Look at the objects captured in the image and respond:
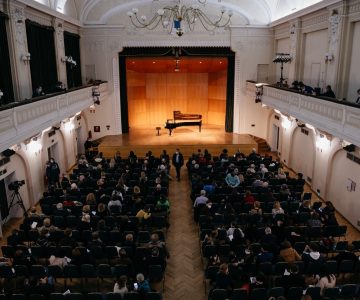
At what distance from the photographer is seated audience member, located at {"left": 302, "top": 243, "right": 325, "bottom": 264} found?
838cm

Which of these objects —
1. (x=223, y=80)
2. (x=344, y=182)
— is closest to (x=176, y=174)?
(x=344, y=182)

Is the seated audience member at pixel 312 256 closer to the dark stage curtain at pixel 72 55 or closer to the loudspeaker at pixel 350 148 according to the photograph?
the loudspeaker at pixel 350 148

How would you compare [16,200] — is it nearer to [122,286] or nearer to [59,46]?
[122,286]

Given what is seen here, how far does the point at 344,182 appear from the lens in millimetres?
13352

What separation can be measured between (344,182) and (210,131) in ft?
40.9

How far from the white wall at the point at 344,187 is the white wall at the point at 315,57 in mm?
4218

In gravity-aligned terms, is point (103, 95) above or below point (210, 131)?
above

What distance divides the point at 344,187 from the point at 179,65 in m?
16.2

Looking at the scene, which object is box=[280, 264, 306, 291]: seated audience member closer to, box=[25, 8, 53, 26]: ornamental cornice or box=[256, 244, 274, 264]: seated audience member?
box=[256, 244, 274, 264]: seated audience member

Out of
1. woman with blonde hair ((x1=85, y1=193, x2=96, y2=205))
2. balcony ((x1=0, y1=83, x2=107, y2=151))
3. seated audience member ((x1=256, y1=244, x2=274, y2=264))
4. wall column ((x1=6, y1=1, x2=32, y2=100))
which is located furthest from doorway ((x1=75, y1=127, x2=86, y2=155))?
seated audience member ((x1=256, y1=244, x2=274, y2=264))

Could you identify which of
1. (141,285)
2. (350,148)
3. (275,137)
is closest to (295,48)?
(275,137)

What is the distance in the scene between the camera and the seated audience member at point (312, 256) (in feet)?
27.5

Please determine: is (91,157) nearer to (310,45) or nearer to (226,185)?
(226,185)

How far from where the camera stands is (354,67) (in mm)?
13945
